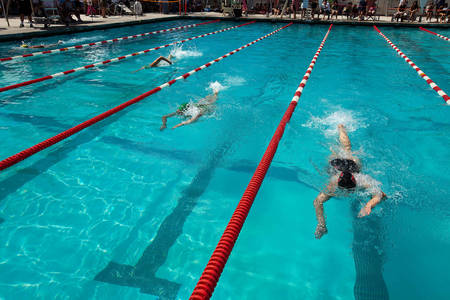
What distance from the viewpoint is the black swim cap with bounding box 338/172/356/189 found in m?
3.86

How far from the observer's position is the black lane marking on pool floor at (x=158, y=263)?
2786 mm

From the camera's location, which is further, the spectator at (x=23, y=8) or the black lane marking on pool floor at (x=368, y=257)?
the spectator at (x=23, y=8)

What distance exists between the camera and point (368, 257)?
123 inches

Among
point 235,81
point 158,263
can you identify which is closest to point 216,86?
point 235,81

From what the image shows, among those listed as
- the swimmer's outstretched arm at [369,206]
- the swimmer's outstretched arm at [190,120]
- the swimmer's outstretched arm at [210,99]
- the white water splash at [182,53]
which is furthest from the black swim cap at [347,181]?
the white water splash at [182,53]

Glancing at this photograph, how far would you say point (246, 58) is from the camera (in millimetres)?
11797

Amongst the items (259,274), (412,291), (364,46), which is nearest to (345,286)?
(412,291)

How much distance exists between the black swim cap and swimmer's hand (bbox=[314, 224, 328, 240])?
74cm

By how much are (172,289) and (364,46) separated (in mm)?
14726

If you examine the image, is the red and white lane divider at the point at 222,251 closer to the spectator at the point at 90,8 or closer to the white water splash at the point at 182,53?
the white water splash at the point at 182,53

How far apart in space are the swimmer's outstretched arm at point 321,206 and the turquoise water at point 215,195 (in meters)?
0.09

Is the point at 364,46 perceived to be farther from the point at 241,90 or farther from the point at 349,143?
the point at 349,143

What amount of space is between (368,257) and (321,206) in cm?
79

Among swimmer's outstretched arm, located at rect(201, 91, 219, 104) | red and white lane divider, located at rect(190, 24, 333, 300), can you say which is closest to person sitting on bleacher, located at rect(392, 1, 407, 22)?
swimmer's outstretched arm, located at rect(201, 91, 219, 104)
